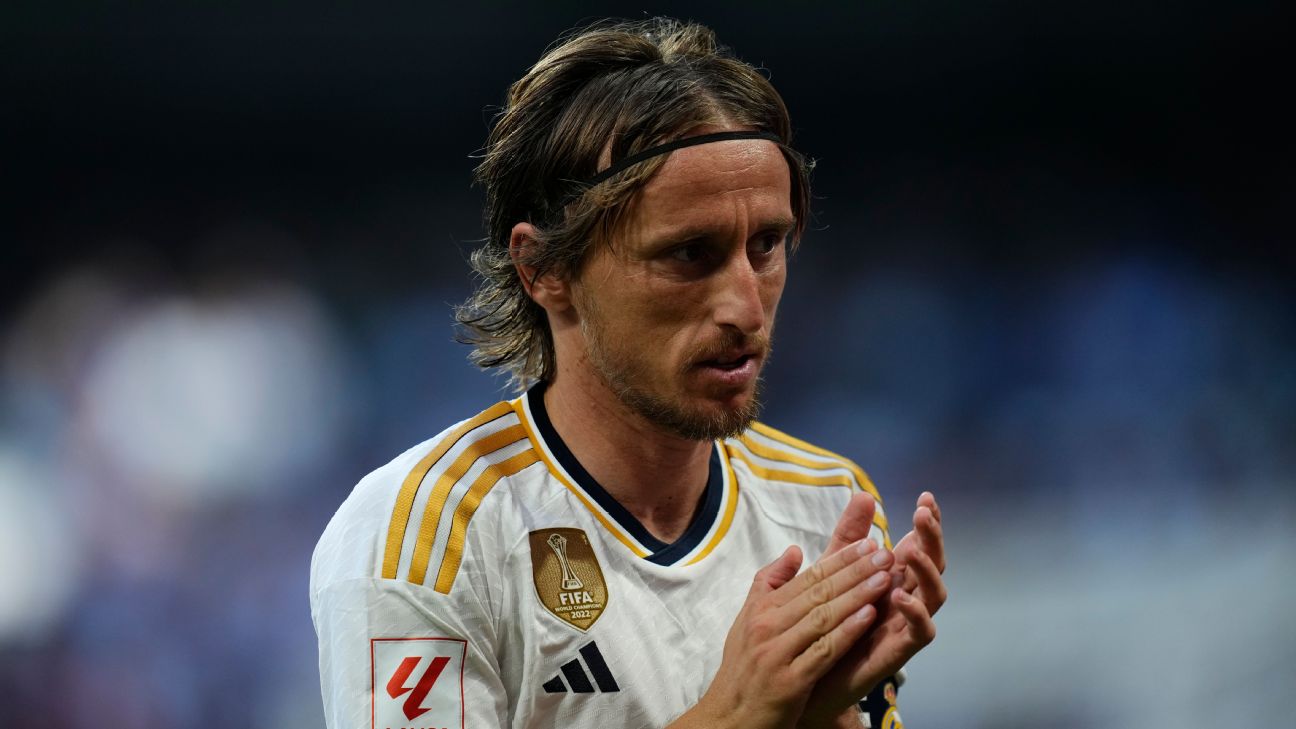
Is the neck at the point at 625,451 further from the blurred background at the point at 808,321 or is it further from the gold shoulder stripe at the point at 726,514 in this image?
the blurred background at the point at 808,321

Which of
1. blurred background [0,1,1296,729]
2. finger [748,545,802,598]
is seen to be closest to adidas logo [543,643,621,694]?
finger [748,545,802,598]

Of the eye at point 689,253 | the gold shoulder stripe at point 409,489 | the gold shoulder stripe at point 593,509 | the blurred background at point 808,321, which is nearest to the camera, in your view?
the gold shoulder stripe at point 409,489

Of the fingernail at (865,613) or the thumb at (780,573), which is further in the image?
the thumb at (780,573)

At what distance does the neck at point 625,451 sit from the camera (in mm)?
2234

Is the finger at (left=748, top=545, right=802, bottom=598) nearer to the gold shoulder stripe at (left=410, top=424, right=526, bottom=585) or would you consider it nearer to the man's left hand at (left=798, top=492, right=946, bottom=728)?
the man's left hand at (left=798, top=492, right=946, bottom=728)

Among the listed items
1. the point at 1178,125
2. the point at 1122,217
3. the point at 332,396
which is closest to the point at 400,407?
the point at 332,396

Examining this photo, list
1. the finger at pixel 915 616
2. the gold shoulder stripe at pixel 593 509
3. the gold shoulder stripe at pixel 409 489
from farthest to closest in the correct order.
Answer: the gold shoulder stripe at pixel 593 509 → the gold shoulder stripe at pixel 409 489 → the finger at pixel 915 616

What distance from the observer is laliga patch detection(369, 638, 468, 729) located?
1902 millimetres

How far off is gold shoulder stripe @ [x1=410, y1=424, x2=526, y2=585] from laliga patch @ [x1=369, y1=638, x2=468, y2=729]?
11cm

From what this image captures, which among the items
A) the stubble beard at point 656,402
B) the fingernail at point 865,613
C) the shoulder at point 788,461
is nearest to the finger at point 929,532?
the fingernail at point 865,613

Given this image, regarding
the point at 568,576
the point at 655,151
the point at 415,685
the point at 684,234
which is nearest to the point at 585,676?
the point at 568,576

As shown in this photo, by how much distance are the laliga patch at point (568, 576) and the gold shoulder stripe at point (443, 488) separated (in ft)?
0.55

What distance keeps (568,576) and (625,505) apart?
0.20m

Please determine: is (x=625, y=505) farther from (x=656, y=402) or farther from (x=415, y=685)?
(x=415, y=685)
